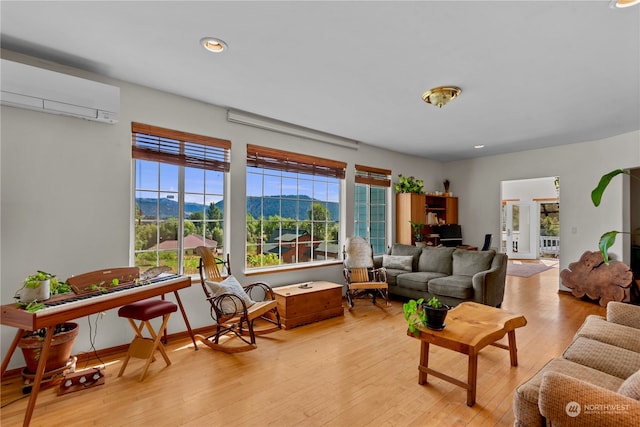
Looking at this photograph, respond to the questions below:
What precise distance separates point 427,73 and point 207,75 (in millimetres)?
2037

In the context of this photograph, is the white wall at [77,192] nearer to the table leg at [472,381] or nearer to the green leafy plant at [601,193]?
the table leg at [472,381]

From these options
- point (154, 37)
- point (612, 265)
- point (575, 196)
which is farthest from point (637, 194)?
point (154, 37)

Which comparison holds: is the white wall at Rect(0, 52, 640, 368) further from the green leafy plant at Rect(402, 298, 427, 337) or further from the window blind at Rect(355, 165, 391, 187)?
the green leafy plant at Rect(402, 298, 427, 337)

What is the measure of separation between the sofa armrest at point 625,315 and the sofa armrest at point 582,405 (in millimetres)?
1545

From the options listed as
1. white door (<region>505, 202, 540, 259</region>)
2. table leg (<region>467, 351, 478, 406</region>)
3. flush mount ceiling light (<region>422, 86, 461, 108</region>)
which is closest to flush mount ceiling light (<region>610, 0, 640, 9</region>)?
flush mount ceiling light (<region>422, 86, 461, 108</region>)

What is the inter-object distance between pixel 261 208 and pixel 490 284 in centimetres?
323

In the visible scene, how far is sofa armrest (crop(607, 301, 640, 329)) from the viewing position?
7.32 ft

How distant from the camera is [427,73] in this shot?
275cm

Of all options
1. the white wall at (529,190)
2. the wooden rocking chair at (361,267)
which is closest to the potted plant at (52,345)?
the wooden rocking chair at (361,267)

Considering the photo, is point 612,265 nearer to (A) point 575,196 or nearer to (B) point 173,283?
(A) point 575,196

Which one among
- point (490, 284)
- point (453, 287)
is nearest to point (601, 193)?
point (490, 284)

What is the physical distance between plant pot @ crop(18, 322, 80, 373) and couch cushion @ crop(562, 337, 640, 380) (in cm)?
357

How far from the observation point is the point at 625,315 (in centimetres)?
229

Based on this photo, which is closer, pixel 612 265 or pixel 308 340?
pixel 308 340
